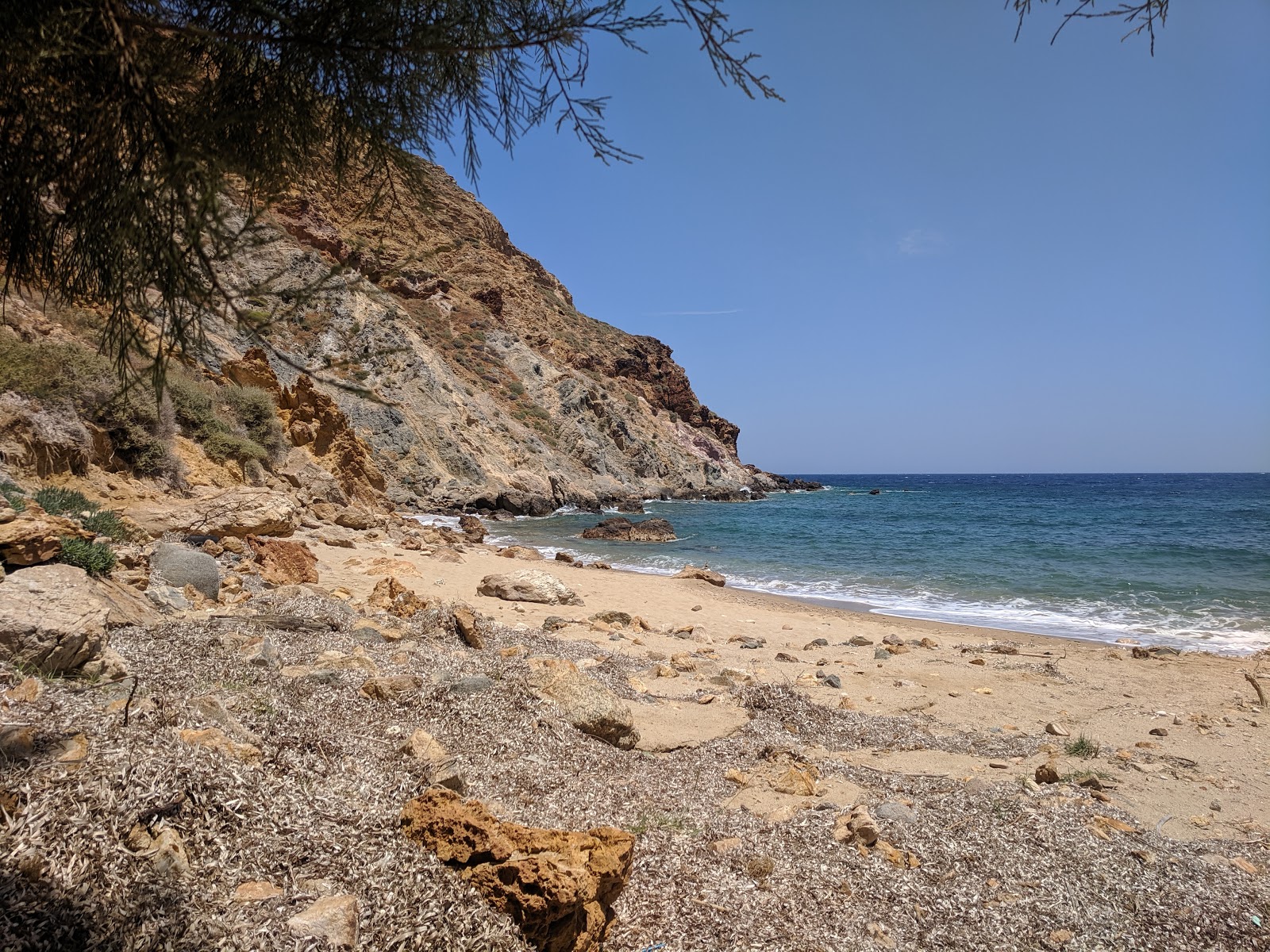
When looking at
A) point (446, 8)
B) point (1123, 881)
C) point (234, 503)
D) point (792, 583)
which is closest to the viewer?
point (446, 8)

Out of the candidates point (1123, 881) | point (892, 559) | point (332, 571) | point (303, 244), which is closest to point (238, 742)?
point (1123, 881)

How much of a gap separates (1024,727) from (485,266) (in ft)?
179

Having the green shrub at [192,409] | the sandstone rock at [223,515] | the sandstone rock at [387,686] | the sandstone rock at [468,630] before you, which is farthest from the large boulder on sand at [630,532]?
the sandstone rock at [387,686]

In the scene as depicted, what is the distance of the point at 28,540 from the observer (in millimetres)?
4281

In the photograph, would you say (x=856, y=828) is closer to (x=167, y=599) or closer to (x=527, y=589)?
(x=167, y=599)

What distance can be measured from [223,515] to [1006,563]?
19918 mm

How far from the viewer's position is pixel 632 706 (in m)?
5.69

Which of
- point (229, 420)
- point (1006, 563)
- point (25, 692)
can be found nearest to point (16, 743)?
point (25, 692)

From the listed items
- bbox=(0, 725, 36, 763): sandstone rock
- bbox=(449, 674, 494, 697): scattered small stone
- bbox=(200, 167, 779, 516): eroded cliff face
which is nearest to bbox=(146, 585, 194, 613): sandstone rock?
bbox=(449, 674, 494, 697): scattered small stone

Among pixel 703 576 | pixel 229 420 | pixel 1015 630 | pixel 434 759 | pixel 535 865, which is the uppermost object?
pixel 229 420

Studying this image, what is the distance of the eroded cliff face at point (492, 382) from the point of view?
30.3 metres

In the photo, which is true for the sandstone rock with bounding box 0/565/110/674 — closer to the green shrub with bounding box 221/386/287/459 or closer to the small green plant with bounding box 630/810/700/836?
the small green plant with bounding box 630/810/700/836

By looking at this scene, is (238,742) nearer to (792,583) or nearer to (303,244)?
(792,583)

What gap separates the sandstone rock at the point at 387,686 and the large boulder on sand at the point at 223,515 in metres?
6.45
